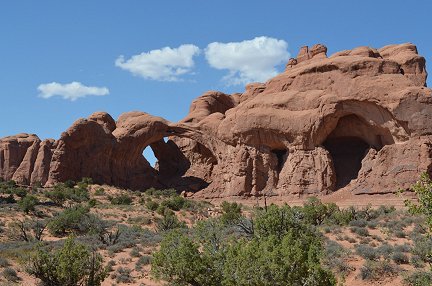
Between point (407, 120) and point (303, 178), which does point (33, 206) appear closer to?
point (303, 178)

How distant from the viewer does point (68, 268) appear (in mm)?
15039

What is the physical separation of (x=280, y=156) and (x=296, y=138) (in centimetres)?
424

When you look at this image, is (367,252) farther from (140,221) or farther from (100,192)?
(100,192)

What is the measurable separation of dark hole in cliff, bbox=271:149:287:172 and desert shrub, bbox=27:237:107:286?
32.6 meters

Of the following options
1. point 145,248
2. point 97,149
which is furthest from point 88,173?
point 145,248

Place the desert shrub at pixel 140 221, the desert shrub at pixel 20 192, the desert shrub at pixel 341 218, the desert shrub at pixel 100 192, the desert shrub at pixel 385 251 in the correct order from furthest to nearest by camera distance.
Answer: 1. the desert shrub at pixel 100 192
2. the desert shrub at pixel 20 192
3. the desert shrub at pixel 140 221
4. the desert shrub at pixel 341 218
5. the desert shrub at pixel 385 251

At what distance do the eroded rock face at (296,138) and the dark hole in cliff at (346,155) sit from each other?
3.9 inches

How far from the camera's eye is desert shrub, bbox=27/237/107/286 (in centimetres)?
1503

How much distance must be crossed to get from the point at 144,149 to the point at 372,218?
29652mm

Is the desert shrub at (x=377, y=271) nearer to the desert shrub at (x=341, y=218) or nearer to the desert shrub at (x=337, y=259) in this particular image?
the desert shrub at (x=337, y=259)

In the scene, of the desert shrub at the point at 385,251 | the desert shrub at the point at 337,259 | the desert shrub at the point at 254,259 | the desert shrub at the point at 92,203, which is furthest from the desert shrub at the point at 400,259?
the desert shrub at the point at 92,203

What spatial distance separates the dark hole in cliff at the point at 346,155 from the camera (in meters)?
45.2

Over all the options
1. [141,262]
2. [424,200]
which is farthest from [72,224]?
[424,200]

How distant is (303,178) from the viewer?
1742 inches
